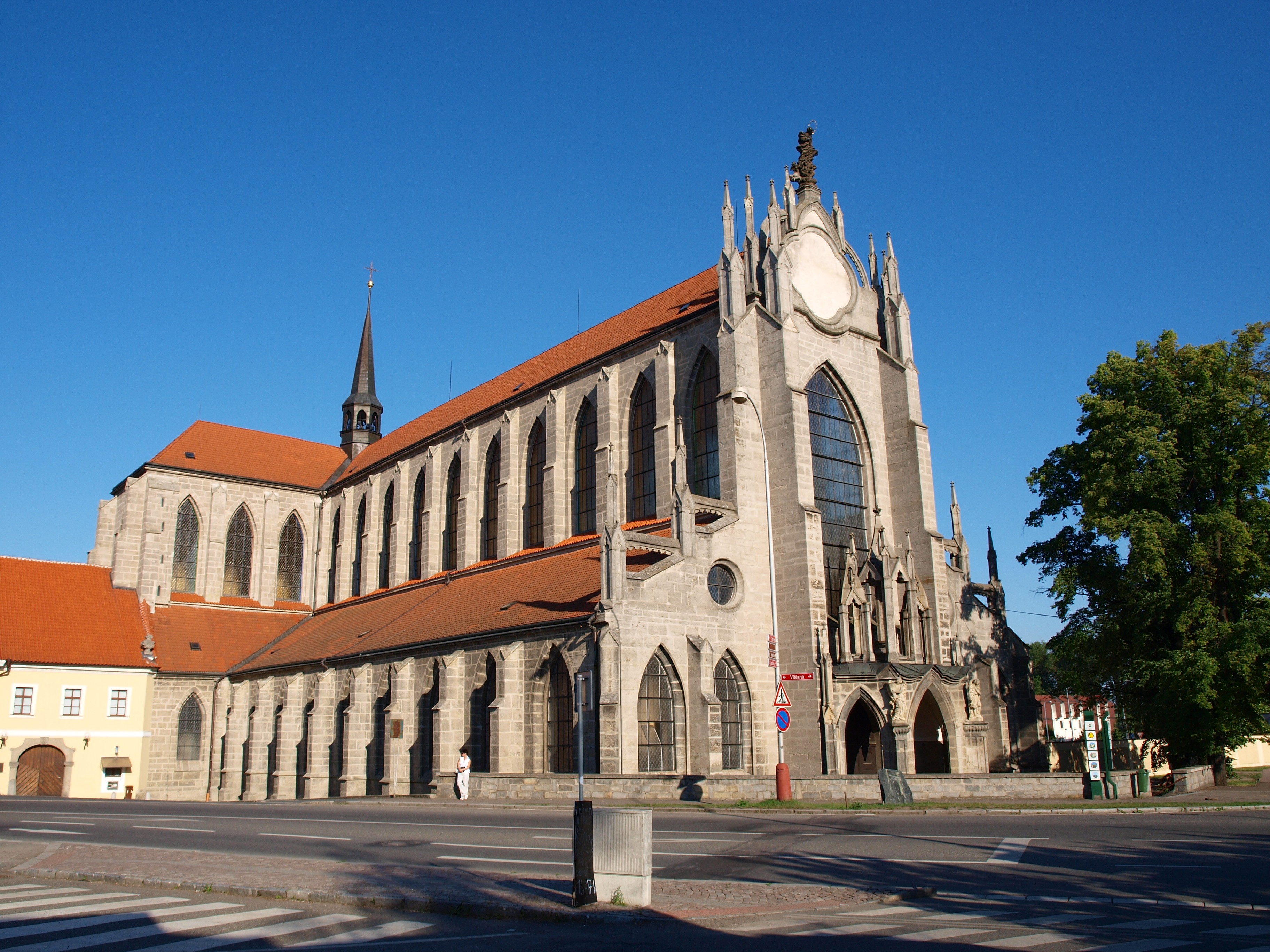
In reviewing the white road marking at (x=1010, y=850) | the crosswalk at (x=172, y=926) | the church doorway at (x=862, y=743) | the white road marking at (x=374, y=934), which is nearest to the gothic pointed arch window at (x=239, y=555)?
the church doorway at (x=862, y=743)

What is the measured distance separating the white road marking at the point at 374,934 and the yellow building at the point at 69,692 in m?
41.1

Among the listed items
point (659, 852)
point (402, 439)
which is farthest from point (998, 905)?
point (402, 439)

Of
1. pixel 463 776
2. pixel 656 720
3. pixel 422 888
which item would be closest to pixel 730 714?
pixel 656 720

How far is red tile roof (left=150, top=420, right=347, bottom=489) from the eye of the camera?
56.1 meters

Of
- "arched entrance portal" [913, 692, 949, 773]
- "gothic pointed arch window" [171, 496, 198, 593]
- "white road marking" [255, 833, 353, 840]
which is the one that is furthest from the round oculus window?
"gothic pointed arch window" [171, 496, 198, 593]

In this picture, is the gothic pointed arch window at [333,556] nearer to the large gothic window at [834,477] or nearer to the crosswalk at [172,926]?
the large gothic window at [834,477]

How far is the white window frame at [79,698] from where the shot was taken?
43656 millimetres

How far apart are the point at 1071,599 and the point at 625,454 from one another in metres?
16.1

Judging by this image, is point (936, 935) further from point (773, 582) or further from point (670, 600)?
point (670, 600)

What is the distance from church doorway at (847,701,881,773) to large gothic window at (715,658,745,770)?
172 inches

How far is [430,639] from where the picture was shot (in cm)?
3394

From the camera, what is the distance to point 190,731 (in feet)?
154

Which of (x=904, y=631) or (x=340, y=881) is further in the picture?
(x=904, y=631)

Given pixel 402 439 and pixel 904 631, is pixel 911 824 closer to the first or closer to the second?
pixel 904 631
